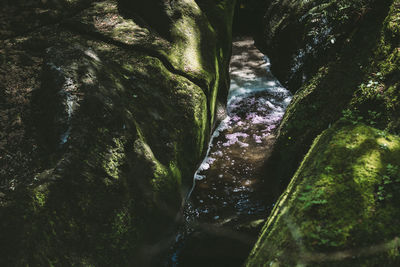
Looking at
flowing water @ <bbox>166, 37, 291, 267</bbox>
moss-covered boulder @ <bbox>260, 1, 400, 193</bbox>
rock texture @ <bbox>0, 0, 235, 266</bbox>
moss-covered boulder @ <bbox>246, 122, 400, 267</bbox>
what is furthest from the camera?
flowing water @ <bbox>166, 37, 291, 267</bbox>

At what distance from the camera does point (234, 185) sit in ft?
17.8

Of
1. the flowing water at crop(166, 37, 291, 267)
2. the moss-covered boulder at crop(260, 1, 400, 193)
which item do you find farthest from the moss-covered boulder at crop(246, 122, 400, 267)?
the flowing water at crop(166, 37, 291, 267)

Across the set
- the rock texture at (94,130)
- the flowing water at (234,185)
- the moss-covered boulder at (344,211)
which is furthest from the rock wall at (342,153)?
the rock texture at (94,130)

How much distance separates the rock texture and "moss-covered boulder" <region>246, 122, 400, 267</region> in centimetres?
170

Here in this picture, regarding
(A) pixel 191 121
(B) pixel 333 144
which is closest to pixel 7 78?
(A) pixel 191 121

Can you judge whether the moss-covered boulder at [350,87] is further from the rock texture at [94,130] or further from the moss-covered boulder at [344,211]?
the rock texture at [94,130]

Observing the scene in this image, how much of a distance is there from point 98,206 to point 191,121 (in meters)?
2.34

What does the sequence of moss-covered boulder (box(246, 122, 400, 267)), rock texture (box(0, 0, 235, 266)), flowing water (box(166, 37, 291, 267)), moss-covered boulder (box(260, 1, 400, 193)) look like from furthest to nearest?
flowing water (box(166, 37, 291, 267)) < moss-covered boulder (box(260, 1, 400, 193)) < rock texture (box(0, 0, 235, 266)) < moss-covered boulder (box(246, 122, 400, 267))

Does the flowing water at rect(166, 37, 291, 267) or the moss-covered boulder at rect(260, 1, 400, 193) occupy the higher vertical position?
the moss-covered boulder at rect(260, 1, 400, 193)

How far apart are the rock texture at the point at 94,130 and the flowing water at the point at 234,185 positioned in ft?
1.57

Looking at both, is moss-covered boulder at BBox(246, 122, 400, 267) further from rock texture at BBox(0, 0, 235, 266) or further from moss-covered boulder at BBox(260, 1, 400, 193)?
rock texture at BBox(0, 0, 235, 266)

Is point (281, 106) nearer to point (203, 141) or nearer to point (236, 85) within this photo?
point (236, 85)

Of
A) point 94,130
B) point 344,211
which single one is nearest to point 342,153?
point 344,211

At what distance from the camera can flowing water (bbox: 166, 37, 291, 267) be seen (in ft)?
13.5
